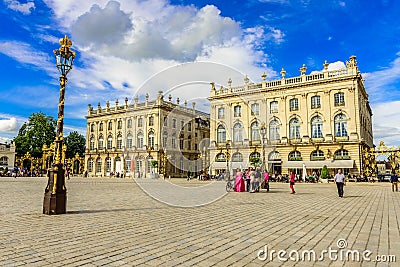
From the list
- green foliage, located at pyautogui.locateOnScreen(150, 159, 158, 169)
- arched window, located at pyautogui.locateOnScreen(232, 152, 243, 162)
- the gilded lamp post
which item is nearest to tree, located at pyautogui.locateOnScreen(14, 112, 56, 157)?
green foliage, located at pyautogui.locateOnScreen(150, 159, 158, 169)

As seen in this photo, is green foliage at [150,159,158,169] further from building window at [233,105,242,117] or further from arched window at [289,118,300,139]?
arched window at [289,118,300,139]

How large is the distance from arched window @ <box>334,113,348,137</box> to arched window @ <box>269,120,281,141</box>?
815 cm

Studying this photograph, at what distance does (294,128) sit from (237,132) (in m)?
8.80

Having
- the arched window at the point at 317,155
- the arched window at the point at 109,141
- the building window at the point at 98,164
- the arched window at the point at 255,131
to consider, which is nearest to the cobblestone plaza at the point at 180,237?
the arched window at the point at 317,155

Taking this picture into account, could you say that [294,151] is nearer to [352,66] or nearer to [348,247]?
[352,66]

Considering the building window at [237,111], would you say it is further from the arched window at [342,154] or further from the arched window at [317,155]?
the arched window at [342,154]

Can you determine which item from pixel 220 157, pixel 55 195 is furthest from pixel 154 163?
pixel 55 195

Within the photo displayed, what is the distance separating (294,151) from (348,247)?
133 ft

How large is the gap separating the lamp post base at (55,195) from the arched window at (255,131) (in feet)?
132

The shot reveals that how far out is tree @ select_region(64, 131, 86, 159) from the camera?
252 ft

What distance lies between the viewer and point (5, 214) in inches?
329

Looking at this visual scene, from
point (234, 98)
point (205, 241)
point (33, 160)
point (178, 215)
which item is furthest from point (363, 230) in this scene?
point (33, 160)

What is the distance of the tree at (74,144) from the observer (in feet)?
252

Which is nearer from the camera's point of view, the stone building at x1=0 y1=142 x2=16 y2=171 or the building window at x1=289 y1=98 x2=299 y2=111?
the building window at x1=289 y1=98 x2=299 y2=111
